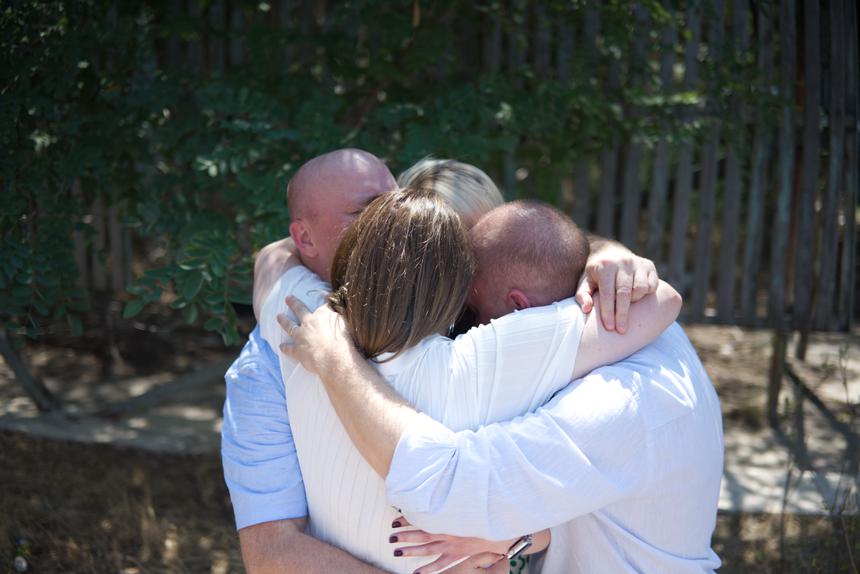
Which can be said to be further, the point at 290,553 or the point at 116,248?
the point at 116,248

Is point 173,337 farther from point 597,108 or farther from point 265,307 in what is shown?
point 265,307

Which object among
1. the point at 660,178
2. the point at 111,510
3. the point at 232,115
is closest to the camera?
the point at 111,510

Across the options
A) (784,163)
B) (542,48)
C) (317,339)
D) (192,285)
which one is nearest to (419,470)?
(317,339)

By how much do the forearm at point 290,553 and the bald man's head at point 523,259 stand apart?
623 mm

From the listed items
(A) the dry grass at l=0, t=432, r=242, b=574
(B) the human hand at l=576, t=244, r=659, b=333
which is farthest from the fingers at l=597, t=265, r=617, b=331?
(A) the dry grass at l=0, t=432, r=242, b=574

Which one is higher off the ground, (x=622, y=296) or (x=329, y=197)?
(x=329, y=197)

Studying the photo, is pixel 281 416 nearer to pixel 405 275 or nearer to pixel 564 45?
pixel 405 275

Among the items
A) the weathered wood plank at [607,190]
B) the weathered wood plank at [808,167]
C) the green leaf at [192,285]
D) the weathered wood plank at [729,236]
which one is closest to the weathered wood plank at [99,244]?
the green leaf at [192,285]

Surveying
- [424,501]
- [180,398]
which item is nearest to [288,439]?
[424,501]

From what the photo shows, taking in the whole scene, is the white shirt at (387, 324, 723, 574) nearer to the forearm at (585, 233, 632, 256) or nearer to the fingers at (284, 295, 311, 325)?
the forearm at (585, 233, 632, 256)

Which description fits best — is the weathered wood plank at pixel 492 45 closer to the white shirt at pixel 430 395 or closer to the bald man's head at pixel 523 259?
the bald man's head at pixel 523 259

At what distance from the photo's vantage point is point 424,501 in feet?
5.41

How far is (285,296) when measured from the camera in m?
2.07

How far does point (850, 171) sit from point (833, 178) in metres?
0.10
